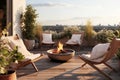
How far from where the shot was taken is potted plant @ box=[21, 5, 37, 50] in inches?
441

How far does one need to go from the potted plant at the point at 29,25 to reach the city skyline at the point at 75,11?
1103 mm

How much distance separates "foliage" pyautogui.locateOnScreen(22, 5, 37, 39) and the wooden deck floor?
3.53 meters

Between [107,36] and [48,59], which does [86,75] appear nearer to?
[48,59]

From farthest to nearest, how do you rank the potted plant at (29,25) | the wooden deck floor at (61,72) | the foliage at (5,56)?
the potted plant at (29,25)
the wooden deck floor at (61,72)
the foliage at (5,56)

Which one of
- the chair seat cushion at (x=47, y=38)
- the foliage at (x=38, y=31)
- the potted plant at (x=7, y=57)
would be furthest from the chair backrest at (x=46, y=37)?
the potted plant at (x=7, y=57)

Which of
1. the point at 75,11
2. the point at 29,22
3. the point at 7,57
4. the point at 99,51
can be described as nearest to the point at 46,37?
the point at 29,22

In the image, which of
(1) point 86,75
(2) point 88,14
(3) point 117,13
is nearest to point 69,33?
(2) point 88,14

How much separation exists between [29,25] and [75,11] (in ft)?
10.2

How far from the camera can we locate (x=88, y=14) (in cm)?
1292

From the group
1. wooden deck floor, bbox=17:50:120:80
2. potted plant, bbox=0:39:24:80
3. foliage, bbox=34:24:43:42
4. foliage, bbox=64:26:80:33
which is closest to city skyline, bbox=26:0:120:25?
foliage, bbox=34:24:43:42

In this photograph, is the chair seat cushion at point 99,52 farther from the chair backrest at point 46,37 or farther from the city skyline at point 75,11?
the city skyline at point 75,11

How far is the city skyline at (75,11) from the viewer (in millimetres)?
12625

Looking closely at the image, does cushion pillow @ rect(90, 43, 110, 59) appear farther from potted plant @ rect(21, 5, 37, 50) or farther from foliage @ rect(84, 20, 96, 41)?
foliage @ rect(84, 20, 96, 41)

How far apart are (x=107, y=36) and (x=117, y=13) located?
75.1 inches
